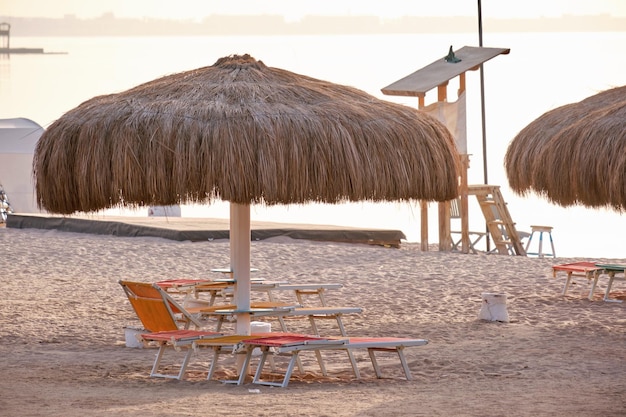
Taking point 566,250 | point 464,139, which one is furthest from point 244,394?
point 566,250

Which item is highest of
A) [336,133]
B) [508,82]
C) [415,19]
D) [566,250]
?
[415,19]

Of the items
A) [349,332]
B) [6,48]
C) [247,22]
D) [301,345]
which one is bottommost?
[349,332]

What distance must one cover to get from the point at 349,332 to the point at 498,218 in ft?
21.9

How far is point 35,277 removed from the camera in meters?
10.9

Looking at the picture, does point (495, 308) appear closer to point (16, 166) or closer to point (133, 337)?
point (133, 337)

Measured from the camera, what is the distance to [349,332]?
802 centimetres

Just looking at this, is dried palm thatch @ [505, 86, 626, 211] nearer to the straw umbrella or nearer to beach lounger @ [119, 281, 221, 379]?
the straw umbrella

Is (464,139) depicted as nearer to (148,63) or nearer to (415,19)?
(415,19)

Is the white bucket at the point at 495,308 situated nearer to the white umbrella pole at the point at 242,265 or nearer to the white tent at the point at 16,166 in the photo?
the white umbrella pole at the point at 242,265

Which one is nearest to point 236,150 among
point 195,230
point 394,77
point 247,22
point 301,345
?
point 301,345

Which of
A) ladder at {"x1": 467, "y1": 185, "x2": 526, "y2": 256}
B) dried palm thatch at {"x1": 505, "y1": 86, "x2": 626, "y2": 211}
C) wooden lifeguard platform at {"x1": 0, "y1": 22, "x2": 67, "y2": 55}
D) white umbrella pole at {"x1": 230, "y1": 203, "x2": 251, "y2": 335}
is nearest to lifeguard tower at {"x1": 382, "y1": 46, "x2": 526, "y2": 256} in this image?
ladder at {"x1": 467, "y1": 185, "x2": 526, "y2": 256}

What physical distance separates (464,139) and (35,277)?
216 inches

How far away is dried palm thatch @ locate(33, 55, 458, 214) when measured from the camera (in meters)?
5.77

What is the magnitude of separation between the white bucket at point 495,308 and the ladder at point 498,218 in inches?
224
